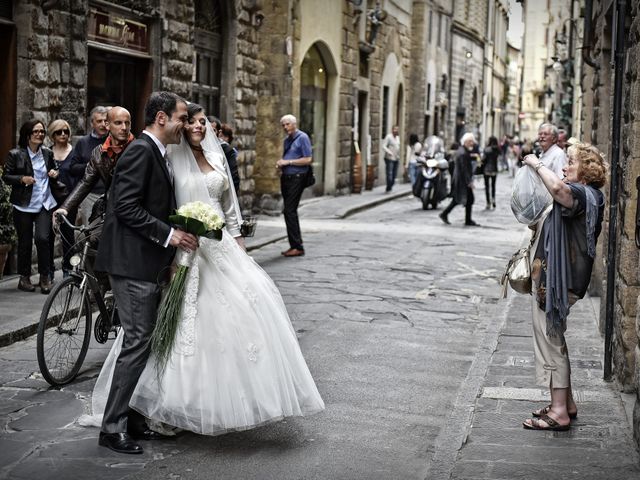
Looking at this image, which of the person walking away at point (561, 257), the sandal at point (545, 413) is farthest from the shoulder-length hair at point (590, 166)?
the sandal at point (545, 413)

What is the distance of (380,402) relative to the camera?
692cm

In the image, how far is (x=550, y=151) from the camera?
1019cm

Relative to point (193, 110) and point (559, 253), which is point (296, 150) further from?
point (559, 253)

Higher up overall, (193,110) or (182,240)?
(193,110)

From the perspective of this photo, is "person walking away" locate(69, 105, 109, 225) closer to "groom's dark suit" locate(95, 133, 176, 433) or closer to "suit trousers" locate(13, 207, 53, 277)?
"suit trousers" locate(13, 207, 53, 277)

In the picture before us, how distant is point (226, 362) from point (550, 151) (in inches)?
210

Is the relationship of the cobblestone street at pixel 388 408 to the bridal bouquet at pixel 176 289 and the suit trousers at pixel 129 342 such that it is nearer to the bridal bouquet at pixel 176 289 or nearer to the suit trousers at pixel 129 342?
the suit trousers at pixel 129 342

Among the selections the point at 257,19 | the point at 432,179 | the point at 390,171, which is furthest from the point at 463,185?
the point at 390,171

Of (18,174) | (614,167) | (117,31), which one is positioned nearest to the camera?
(614,167)

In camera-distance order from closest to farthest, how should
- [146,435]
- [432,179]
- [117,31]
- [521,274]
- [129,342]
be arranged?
[129,342] → [146,435] → [521,274] → [117,31] → [432,179]

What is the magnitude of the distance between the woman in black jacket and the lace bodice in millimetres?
4574

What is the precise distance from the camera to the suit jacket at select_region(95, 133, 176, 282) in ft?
18.7

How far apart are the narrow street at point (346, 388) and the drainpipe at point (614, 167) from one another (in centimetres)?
93

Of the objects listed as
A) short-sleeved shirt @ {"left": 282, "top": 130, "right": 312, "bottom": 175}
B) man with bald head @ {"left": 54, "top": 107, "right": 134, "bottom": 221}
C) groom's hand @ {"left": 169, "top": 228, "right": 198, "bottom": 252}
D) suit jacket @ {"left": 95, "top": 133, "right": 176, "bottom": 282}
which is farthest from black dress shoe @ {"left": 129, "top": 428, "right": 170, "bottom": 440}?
short-sleeved shirt @ {"left": 282, "top": 130, "right": 312, "bottom": 175}
